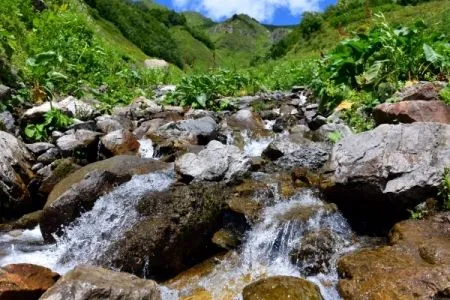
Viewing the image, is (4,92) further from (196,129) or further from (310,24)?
(310,24)

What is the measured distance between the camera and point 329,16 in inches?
2498

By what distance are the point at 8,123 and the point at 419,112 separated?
9193 mm

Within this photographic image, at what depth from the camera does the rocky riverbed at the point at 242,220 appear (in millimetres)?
6055

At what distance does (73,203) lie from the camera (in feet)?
28.3

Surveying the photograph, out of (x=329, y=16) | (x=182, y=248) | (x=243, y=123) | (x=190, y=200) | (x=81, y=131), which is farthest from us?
(x=329, y=16)

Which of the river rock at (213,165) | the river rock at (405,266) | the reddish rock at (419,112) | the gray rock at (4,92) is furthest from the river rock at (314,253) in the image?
the gray rock at (4,92)

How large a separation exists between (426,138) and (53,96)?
10761 millimetres

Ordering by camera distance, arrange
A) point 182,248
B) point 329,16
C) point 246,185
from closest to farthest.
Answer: point 182,248, point 246,185, point 329,16

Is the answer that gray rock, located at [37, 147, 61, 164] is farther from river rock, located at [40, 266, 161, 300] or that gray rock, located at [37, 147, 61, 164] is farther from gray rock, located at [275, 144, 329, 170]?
river rock, located at [40, 266, 161, 300]

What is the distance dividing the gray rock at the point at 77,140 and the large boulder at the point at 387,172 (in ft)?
20.0

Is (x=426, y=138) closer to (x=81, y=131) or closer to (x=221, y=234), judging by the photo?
(x=221, y=234)

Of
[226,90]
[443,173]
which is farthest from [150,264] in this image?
[226,90]

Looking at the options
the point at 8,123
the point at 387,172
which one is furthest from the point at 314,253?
the point at 8,123

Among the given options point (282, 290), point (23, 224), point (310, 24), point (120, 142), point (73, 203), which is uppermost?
point (310, 24)
